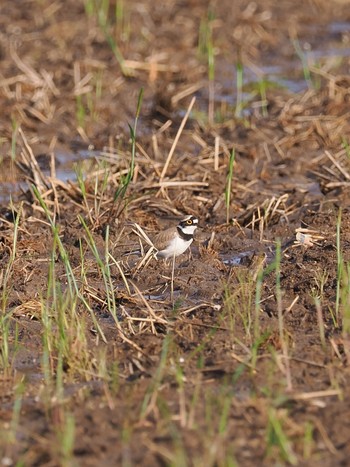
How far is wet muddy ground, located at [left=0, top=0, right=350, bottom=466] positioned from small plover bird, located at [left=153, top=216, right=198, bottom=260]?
12 cm

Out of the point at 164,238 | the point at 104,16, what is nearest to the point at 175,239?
the point at 164,238

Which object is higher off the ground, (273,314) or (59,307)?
(59,307)

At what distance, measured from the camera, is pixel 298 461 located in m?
4.57

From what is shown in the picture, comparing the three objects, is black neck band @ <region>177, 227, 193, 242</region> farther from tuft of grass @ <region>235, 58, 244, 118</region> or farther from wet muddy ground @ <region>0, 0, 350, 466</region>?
tuft of grass @ <region>235, 58, 244, 118</region>

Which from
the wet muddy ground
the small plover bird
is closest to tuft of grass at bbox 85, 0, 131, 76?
the wet muddy ground

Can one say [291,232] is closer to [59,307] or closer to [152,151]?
[152,151]

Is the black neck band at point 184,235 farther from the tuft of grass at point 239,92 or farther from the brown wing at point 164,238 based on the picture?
the tuft of grass at point 239,92

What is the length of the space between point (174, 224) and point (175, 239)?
0.91 meters

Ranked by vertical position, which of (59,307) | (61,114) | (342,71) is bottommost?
(342,71)

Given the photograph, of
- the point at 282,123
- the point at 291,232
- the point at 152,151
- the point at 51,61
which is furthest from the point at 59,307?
the point at 51,61

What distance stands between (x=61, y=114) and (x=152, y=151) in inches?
62.0

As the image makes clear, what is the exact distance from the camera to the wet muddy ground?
495 centimetres

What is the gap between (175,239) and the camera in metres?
7.38

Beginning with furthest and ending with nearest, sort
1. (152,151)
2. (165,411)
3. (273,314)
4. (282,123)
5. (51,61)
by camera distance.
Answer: (51,61)
(282,123)
(152,151)
(273,314)
(165,411)
